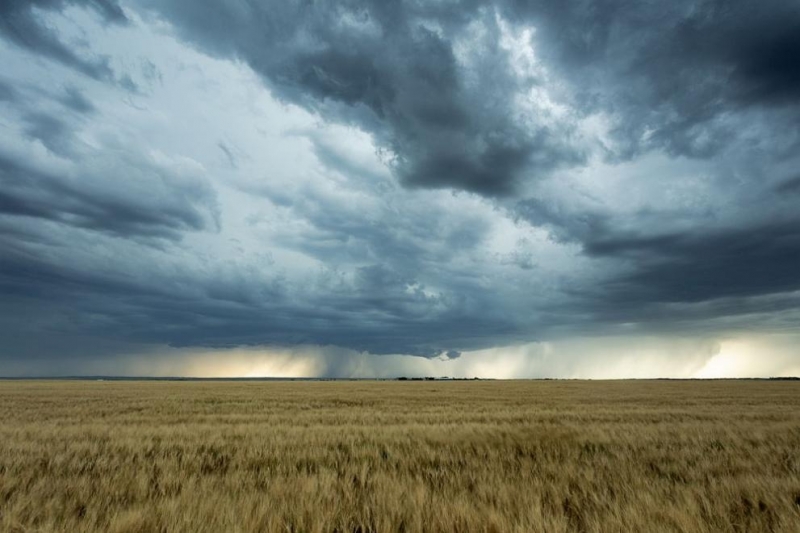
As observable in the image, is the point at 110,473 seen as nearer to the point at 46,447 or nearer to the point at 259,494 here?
the point at 259,494

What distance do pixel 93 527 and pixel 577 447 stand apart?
28.7ft

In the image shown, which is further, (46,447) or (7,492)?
(46,447)

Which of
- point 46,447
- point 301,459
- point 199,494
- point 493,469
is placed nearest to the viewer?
point 199,494

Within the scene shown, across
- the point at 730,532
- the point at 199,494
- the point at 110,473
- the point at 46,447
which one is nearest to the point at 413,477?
the point at 199,494

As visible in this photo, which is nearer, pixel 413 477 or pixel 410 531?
pixel 410 531

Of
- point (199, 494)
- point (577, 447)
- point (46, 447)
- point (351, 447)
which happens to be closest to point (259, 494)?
point (199, 494)

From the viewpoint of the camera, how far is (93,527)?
4105 millimetres

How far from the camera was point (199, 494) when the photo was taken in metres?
5.43

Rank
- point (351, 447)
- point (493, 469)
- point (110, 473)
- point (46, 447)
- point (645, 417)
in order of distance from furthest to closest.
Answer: point (645, 417), point (351, 447), point (46, 447), point (493, 469), point (110, 473)

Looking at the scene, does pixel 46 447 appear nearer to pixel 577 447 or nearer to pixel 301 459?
pixel 301 459

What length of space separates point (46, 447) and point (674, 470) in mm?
11609

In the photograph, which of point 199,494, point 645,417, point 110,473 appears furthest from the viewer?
point 645,417

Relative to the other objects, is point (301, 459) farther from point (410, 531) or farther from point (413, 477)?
point (410, 531)

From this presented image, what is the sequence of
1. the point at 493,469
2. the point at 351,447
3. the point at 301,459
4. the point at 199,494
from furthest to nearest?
the point at 351,447 → the point at 301,459 → the point at 493,469 → the point at 199,494
